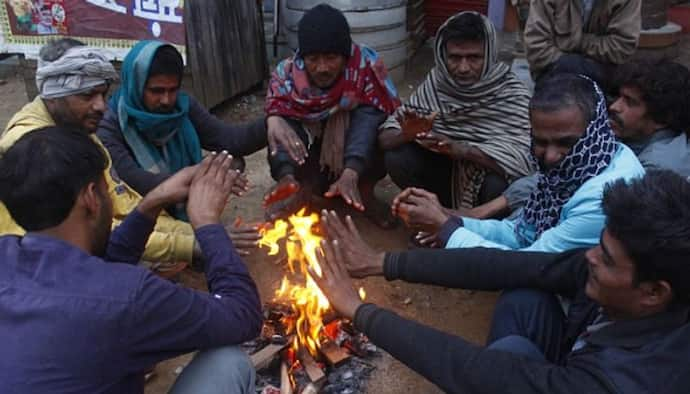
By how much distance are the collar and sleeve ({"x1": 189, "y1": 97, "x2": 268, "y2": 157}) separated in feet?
9.90

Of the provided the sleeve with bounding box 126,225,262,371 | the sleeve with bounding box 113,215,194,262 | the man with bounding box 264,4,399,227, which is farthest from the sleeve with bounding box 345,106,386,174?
the sleeve with bounding box 126,225,262,371

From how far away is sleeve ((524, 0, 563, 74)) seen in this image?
489 cm

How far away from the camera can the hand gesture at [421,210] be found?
3.20m

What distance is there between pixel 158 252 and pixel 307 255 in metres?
0.86

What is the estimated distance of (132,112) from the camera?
3.70 m

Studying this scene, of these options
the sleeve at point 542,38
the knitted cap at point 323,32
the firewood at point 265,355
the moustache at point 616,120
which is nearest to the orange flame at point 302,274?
the firewood at point 265,355

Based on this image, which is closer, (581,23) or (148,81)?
(148,81)

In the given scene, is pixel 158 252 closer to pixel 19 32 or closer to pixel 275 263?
pixel 275 263

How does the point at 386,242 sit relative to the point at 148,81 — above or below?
below

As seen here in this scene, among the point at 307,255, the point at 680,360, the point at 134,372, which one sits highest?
the point at 680,360

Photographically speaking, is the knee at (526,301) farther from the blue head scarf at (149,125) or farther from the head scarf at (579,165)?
the blue head scarf at (149,125)

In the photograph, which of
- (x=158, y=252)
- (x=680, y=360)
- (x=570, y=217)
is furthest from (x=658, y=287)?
(x=158, y=252)

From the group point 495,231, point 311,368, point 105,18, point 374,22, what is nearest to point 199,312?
point 311,368

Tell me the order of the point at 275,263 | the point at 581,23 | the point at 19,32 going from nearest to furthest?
the point at 275,263
the point at 581,23
the point at 19,32
